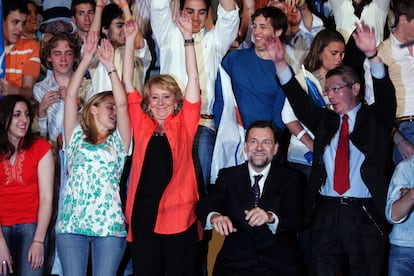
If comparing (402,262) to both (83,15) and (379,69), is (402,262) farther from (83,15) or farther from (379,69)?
(83,15)

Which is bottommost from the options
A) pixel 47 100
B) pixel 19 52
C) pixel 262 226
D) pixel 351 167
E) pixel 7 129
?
pixel 262 226

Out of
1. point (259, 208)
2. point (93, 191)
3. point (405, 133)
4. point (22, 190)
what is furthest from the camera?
point (405, 133)

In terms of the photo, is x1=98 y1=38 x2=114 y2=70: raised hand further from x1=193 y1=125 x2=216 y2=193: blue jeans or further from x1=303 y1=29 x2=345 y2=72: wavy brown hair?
x1=303 y1=29 x2=345 y2=72: wavy brown hair

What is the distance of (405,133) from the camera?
5648mm

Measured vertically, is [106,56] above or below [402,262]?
above

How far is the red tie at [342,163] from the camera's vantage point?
4.98 m

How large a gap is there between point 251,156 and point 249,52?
3.43 feet

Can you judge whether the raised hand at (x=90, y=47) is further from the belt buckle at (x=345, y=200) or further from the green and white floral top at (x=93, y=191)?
the belt buckle at (x=345, y=200)

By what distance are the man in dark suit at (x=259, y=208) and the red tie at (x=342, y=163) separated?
243mm

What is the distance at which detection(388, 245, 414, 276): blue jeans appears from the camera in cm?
484

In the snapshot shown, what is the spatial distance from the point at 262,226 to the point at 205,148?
3.28 feet

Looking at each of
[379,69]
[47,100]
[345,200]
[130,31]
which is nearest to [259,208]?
[345,200]

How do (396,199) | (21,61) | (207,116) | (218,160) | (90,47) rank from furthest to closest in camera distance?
(21,61)
(207,116)
(218,160)
(90,47)
(396,199)

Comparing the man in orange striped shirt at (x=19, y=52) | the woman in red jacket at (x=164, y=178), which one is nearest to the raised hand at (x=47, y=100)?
the man in orange striped shirt at (x=19, y=52)
